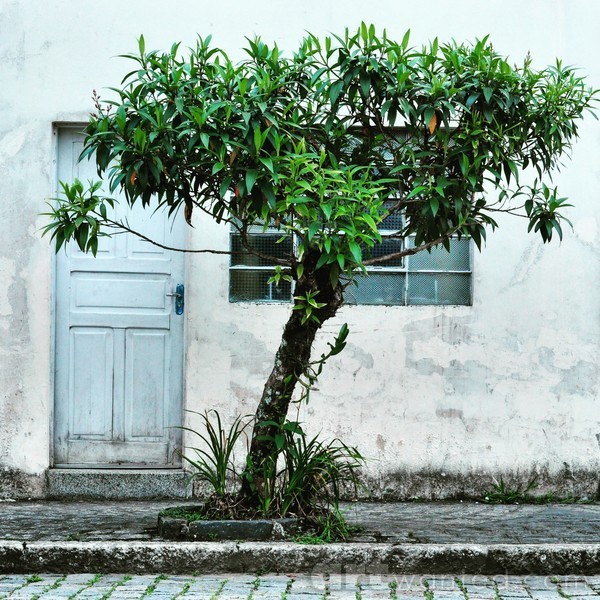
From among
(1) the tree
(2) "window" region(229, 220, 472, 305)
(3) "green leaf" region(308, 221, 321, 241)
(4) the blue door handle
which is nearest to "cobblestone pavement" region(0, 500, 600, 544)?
(1) the tree

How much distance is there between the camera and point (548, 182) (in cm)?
713

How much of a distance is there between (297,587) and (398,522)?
140 cm

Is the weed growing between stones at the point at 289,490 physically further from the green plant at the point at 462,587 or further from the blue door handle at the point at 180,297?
the blue door handle at the point at 180,297

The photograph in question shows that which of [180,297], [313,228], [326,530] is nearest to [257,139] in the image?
[313,228]

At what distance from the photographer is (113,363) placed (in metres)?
7.24

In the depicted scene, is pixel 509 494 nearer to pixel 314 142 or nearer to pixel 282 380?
pixel 282 380

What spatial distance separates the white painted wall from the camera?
7.07 metres

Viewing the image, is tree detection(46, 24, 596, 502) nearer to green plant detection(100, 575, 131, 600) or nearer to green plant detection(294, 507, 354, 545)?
green plant detection(294, 507, 354, 545)

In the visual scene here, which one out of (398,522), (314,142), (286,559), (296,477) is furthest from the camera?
(398,522)

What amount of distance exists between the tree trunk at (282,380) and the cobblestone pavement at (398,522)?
0.67 meters

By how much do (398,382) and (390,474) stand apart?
66cm

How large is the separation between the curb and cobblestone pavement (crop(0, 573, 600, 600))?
2.3 inches

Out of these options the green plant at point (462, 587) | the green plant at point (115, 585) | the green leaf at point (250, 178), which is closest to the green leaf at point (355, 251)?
the green leaf at point (250, 178)

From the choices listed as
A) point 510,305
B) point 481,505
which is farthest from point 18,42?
point 481,505
